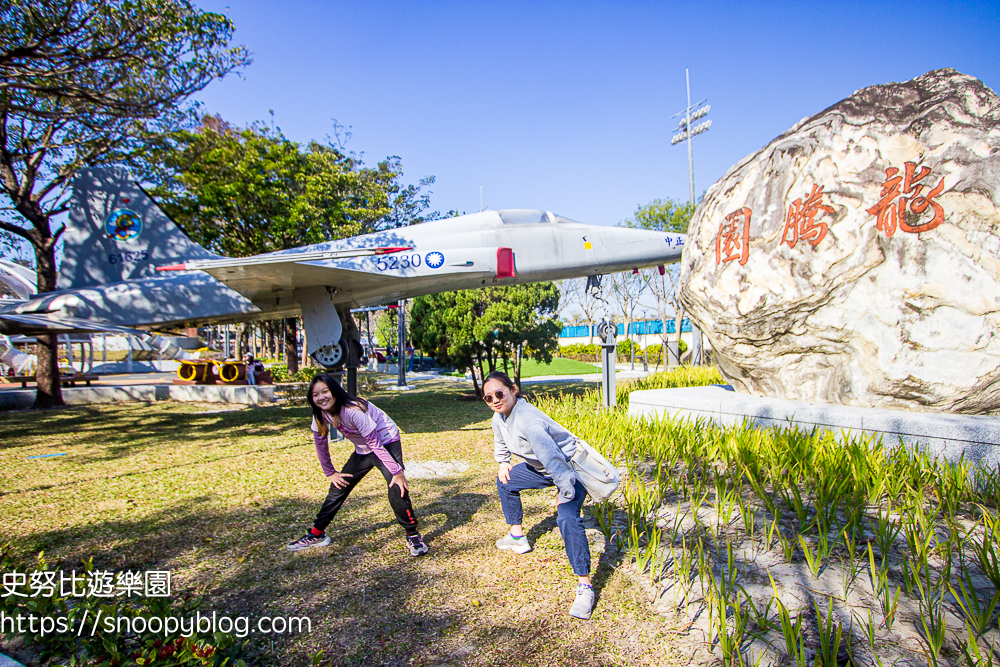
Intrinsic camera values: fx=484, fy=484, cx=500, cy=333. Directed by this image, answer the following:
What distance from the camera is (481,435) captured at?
8.87 m

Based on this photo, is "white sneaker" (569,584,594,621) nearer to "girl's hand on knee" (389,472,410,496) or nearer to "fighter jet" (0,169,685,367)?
"girl's hand on knee" (389,472,410,496)

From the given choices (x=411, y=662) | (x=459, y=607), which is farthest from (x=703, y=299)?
(x=411, y=662)

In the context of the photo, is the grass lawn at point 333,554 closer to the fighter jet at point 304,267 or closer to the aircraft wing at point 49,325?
the aircraft wing at point 49,325

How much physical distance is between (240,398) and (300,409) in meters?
2.96

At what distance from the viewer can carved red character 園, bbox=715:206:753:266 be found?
6105 millimetres

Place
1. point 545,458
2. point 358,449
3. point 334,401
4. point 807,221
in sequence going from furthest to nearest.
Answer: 1. point 807,221
2. point 358,449
3. point 334,401
4. point 545,458

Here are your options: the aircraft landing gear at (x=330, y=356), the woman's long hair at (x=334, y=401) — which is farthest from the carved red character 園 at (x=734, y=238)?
the aircraft landing gear at (x=330, y=356)

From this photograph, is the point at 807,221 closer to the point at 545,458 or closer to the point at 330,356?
the point at 545,458

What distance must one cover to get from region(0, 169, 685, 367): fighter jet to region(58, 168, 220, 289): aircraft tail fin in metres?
0.02

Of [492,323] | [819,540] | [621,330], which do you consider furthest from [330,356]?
[621,330]

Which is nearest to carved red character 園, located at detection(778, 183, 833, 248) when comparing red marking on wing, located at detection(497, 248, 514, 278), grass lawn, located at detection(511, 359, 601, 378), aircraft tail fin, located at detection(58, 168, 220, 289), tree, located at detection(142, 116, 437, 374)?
red marking on wing, located at detection(497, 248, 514, 278)

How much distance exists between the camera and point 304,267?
7.39 m

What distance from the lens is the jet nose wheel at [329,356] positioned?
7.99 m

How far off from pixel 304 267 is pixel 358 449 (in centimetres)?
449
